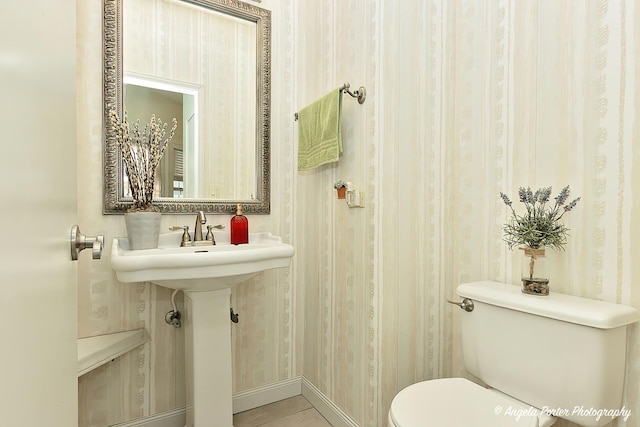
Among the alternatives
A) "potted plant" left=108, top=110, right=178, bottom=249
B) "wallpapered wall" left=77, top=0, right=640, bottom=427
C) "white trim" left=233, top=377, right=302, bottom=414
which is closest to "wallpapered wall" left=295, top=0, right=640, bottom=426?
"wallpapered wall" left=77, top=0, right=640, bottom=427

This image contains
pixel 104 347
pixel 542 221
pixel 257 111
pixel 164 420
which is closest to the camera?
pixel 542 221

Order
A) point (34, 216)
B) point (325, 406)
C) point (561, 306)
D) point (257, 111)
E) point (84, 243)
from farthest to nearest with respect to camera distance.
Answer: point (257, 111), point (325, 406), point (561, 306), point (84, 243), point (34, 216)

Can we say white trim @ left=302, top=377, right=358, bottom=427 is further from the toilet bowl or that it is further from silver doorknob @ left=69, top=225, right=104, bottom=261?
→ silver doorknob @ left=69, top=225, right=104, bottom=261

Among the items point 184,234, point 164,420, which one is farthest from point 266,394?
point 184,234

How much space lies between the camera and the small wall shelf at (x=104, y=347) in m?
1.20

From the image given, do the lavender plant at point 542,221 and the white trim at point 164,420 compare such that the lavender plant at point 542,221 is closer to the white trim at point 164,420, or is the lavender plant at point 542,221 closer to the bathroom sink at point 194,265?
the bathroom sink at point 194,265

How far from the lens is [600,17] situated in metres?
1.00

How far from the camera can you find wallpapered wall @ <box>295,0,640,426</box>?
994 millimetres

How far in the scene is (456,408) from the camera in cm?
97

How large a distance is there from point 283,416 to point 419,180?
1333 mm

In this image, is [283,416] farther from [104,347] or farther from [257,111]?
[257,111]

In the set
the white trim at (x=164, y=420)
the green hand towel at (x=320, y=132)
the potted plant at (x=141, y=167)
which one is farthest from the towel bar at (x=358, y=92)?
the white trim at (x=164, y=420)

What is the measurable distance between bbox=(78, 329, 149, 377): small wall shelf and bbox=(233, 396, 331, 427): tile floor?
2.06 ft

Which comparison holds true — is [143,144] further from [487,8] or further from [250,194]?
[487,8]
